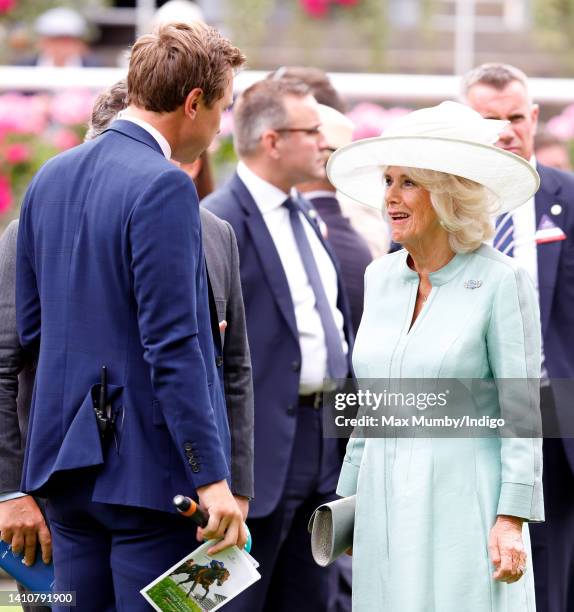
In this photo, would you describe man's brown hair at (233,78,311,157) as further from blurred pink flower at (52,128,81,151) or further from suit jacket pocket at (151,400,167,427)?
suit jacket pocket at (151,400,167,427)

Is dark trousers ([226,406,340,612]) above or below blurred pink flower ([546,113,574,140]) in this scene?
below

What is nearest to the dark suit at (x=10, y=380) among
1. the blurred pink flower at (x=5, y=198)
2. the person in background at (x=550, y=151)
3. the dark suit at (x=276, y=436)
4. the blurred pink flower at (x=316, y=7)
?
the dark suit at (x=276, y=436)

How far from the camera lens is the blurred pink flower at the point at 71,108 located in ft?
23.6

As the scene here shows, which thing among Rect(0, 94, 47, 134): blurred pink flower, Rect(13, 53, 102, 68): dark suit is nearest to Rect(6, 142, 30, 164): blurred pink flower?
Rect(0, 94, 47, 134): blurred pink flower

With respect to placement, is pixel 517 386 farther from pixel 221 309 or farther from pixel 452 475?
pixel 221 309

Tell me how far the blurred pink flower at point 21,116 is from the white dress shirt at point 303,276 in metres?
2.39

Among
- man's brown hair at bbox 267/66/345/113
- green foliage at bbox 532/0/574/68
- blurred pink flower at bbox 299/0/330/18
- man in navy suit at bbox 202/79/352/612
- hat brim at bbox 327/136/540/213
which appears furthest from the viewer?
blurred pink flower at bbox 299/0/330/18

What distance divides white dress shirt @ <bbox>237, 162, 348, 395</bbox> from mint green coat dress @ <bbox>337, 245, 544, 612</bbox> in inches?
47.6

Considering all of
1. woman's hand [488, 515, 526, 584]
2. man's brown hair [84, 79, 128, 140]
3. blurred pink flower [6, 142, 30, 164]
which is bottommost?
woman's hand [488, 515, 526, 584]

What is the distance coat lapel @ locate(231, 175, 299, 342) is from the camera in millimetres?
4828

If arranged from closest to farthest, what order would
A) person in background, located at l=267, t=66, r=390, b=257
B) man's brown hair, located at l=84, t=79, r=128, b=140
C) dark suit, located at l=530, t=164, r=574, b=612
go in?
man's brown hair, located at l=84, t=79, r=128, b=140 → dark suit, located at l=530, t=164, r=574, b=612 → person in background, located at l=267, t=66, r=390, b=257

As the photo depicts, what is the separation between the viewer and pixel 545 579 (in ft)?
15.3

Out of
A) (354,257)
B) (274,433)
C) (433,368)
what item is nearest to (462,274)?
(433,368)

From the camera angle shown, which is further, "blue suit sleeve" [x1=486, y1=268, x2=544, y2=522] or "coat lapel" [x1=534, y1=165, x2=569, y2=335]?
"coat lapel" [x1=534, y1=165, x2=569, y2=335]
